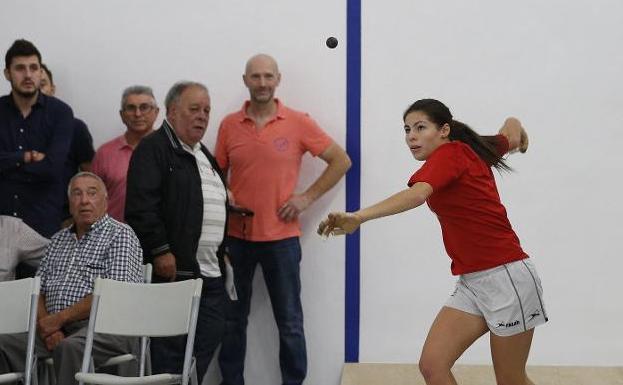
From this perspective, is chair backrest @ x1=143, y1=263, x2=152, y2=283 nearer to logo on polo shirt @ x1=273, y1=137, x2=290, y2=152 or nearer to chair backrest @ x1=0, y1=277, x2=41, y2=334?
chair backrest @ x1=0, y1=277, x2=41, y2=334

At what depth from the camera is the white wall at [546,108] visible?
4.52 metres

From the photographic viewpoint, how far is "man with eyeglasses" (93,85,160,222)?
4.32 meters

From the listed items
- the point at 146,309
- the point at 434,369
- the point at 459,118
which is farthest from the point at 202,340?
the point at 459,118

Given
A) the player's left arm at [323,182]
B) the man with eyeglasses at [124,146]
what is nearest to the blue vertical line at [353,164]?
the player's left arm at [323,182]

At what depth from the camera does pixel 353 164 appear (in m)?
4.55

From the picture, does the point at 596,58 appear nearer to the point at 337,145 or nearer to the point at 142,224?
the point at 337,145

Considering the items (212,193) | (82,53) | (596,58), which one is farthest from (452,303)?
(82,53)

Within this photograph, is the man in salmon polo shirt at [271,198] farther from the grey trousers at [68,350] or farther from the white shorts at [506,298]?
the white shorts at [506,298]

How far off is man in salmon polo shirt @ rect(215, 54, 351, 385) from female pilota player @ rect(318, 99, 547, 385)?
1493mm

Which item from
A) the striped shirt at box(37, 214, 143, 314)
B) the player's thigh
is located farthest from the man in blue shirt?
the player's thigh

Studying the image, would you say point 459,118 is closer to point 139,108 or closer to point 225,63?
point 225,63

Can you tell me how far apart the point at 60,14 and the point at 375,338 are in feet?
7.40

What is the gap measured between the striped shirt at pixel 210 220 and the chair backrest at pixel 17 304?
66cm

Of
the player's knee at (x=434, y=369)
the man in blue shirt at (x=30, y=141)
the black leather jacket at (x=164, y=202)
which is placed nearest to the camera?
the player's knee at (x=434, y=369)
